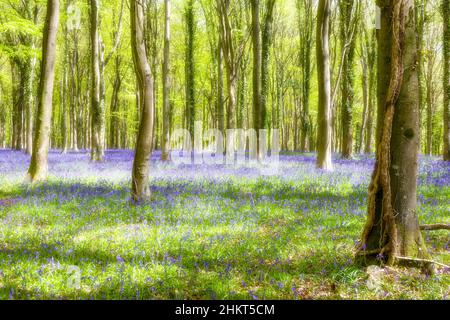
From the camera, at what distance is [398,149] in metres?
4.43

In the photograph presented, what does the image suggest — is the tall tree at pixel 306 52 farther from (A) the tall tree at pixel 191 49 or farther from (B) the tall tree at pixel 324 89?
(B) the tall tree at pixel 324 89

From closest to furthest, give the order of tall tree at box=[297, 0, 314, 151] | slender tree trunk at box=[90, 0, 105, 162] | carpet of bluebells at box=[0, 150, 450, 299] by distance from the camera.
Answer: carpet of bluebells at box=[0, 150, 450, 299]
slender tree trunk at box=[90, 0, 105, 162]
tall tree at box=[297, 0, 314, 151]

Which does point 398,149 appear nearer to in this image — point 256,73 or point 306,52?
point 256,73

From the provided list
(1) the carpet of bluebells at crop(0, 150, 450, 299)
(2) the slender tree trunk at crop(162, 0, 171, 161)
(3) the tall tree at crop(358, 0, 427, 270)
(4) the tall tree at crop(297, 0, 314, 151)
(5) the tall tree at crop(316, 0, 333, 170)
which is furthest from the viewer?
(4) the tall tree at crop(297, 0, 314, 151)

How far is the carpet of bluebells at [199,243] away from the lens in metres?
4.00

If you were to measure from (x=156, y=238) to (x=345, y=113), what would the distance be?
1855 centimetres

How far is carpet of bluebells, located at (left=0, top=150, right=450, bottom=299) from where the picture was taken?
4004 millimetres

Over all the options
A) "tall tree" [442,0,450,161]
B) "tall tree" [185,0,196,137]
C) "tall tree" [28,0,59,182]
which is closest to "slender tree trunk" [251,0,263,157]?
"tall tree" [442,0,450,161]

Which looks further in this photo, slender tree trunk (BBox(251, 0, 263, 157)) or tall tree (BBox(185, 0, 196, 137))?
tall tree (BBox(185, 0, 196, 137))

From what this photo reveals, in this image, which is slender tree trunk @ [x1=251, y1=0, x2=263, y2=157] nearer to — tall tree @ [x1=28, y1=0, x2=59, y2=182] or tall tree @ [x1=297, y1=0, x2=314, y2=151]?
tall tree @ [x1=28, y1=0, x2=59, y2=182]

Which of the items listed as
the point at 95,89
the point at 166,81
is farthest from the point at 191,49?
the point at 95,89

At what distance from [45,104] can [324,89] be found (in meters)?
10.3

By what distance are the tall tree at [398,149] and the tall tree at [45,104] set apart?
1001 centimetres

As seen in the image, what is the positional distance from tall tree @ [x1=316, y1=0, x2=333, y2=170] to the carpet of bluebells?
165 inches
